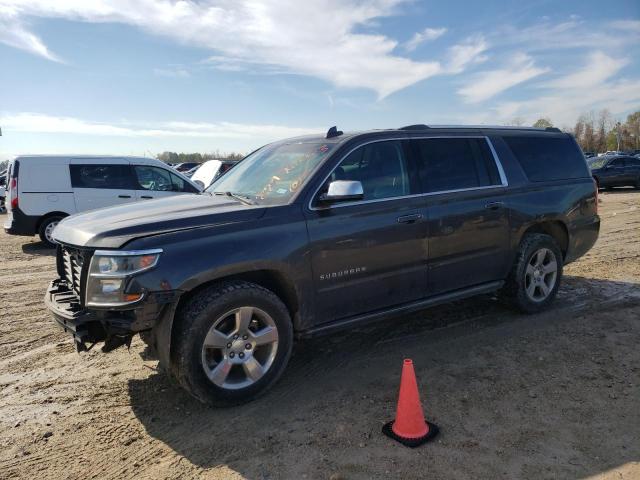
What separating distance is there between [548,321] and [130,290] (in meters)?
4.24

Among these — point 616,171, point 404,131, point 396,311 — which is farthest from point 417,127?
point 616,171

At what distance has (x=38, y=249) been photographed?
1093 cm

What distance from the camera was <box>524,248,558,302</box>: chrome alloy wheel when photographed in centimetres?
543

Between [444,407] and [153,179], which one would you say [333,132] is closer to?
[444,407]

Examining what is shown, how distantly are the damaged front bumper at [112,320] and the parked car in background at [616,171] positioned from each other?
23538 mm

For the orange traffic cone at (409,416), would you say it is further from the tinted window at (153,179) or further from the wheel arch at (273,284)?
the tinted window at (153,179)

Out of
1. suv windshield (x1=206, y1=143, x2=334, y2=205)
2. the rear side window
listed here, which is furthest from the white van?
the rear side window

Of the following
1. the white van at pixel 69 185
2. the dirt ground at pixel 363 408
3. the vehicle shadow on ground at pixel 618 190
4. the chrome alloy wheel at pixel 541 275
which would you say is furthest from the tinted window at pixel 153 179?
the vehicle shadow on ground at pixel 618 190

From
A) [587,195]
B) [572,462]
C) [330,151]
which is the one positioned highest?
[330,151]

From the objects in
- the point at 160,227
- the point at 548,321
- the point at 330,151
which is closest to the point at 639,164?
the point at 548,321

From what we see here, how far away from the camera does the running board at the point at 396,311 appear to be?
13.2 ft

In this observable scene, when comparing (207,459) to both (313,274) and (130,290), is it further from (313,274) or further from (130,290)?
(313,274)

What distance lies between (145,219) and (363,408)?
6.89ft

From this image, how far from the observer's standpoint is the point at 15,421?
11.8 feet
